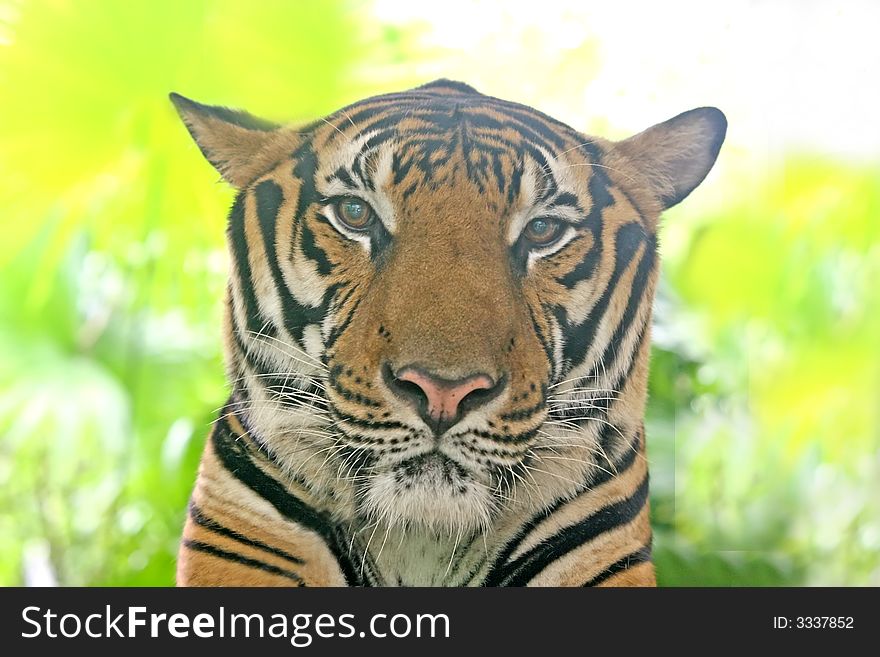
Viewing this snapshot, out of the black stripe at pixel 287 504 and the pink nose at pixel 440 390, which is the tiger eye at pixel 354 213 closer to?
the pink nose at pixel 440 390

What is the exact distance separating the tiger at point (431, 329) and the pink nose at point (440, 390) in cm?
7

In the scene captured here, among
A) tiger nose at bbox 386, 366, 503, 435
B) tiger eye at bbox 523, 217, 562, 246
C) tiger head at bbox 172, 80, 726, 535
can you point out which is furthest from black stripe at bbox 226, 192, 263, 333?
tiger eye at bbox 523, 217, 562, 246

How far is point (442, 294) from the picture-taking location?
1.64 meters

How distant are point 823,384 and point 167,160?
1.50 m

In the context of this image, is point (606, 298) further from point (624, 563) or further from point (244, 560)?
point (244, 560)

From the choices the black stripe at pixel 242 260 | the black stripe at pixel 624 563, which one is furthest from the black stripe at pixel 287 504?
the black stripe at pixel 624 563

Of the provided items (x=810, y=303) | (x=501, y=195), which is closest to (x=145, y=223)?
(x=501, y=195)

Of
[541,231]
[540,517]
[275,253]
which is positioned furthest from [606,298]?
[275,253]

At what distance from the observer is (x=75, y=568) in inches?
71.7

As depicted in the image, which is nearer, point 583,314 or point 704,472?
point 583,314
